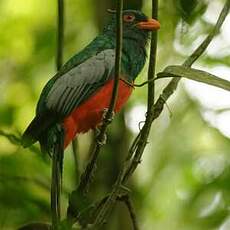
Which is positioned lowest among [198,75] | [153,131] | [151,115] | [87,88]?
[153,131]

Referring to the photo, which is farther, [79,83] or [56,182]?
[79,83]

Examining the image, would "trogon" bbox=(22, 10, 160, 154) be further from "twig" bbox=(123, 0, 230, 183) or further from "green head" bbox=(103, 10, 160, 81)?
"twig" bbox=(123, 0, 230, 183)

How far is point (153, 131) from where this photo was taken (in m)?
7.11

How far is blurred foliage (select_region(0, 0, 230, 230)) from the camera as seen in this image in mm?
4703

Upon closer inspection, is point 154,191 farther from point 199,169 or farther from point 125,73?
point 125,73

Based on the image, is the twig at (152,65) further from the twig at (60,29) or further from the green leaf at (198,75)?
the twig at (60,29)

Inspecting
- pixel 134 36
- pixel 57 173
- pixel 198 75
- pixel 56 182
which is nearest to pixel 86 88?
pixel 134 36

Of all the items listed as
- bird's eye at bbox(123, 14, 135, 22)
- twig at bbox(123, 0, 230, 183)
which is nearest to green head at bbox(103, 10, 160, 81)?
bird's eye at bbox(123, 14, 135, 22)

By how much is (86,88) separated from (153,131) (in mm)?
2918

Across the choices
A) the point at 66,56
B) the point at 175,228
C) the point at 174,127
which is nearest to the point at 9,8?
the point at 66,56

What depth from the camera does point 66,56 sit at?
6.82 metres

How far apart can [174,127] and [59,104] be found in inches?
132

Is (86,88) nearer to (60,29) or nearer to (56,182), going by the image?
(60,29)

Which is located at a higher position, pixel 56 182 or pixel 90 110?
pixel 56 182
